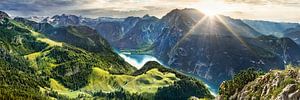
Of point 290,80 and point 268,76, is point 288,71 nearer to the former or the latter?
point 290,80

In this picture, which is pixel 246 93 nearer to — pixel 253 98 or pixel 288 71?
pixel 253 98

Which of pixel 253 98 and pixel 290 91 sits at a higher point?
pixel 290 91

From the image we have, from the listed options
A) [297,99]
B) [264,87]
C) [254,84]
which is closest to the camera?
[297,99]

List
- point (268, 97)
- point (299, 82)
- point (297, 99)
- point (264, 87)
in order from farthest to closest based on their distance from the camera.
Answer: point (264, 87) → point (268, 97) → point (299, 82) → point (297, 99)

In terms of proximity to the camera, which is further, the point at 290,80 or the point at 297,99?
the point at 290,80

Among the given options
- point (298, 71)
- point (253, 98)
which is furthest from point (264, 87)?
point (298, 71)

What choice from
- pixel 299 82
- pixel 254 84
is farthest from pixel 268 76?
pixel 299 82
